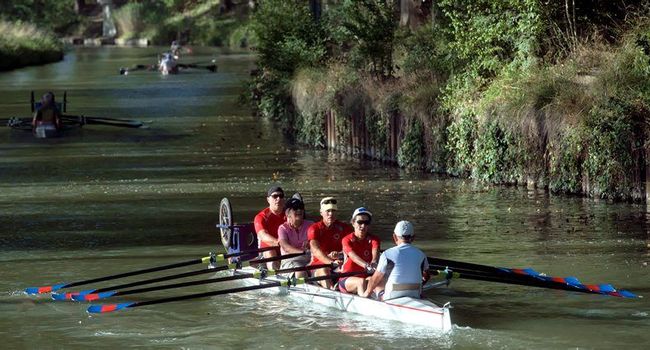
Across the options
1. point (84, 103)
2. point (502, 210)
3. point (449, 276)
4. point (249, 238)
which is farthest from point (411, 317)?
point (84, 103)

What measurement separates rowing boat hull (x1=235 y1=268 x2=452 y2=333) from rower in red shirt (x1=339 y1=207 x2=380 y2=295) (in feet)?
0.66

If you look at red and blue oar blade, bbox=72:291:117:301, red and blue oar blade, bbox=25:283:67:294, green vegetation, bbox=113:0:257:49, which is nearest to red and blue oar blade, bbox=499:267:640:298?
red and blue oar blade, bbox=72:291:117:301

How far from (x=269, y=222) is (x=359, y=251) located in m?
3.24

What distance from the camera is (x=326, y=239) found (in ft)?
70.2

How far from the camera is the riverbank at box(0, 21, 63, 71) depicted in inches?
3487

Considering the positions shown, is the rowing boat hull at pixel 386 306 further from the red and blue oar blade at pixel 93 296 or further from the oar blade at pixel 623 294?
the oar blade at pixel 623 294

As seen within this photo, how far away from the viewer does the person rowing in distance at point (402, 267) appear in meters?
Result: 19.2

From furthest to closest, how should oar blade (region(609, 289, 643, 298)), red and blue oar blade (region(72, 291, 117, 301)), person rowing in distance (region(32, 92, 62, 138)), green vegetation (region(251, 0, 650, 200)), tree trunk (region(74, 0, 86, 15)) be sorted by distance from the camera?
tree trunk (region(74, 0, 86, 15)) → person rowing in distance (region(32, 92, 62, 138)) → green vegetation (region(251, 0, 650, 200)) → red and blue oar blade (region(72, 291, 117, 301)) → oar blade (region(609, 289, 643, 298))

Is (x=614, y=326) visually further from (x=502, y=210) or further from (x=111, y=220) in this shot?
(x=111, y=220)

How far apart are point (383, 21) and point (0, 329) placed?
22.8m

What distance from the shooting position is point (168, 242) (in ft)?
86.4

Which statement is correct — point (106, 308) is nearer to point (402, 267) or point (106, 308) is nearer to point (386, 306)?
point (386, 306)

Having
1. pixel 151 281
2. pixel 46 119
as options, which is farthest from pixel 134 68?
pixel 151 281

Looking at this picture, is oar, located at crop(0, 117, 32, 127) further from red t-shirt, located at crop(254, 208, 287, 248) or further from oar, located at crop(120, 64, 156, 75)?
oar, located at crop(120, 64, 156, 75)
